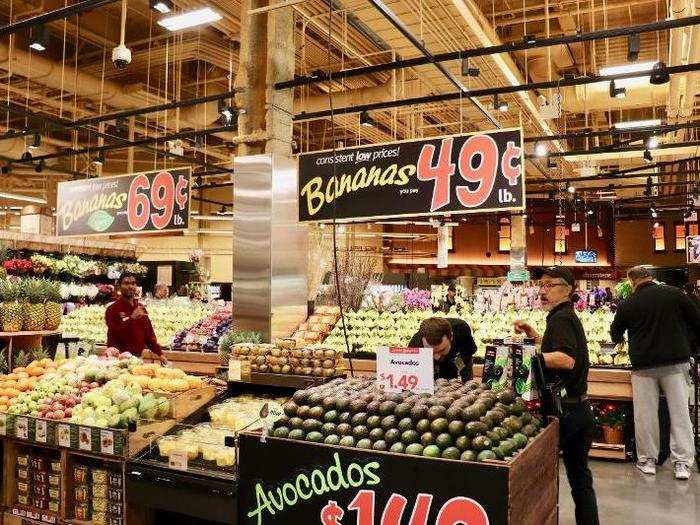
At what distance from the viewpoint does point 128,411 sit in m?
3.66

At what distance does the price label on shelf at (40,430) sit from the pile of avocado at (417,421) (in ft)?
5.69

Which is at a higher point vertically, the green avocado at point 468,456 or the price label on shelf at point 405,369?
the price label on shelf at point 405,369

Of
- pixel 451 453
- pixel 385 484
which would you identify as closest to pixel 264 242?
pixel 385 484

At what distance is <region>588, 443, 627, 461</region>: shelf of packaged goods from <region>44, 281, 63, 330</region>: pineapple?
5.39m

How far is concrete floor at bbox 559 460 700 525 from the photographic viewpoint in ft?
15.3

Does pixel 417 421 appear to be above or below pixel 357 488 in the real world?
above

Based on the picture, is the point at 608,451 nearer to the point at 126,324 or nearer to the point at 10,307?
the point at 126,324

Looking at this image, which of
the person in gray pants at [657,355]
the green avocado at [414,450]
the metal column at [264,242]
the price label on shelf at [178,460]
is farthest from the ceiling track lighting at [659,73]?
the price label on shelf at [178,460]

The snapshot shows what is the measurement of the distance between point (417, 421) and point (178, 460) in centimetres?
143

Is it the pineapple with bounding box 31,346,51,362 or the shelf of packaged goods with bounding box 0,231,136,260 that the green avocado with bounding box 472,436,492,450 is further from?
the shelf of packaged goods with bounding box 0,231,136,260

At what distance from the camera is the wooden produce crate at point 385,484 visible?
2461 millimetres

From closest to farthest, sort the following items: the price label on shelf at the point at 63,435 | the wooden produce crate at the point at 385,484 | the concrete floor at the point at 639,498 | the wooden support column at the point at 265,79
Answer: the wooden produce crate at the point at 385,484 < the price label on shelf at the point at 63,435 < the concrete floor at the point at 639,498 < the wooden support column at the point at 265,79

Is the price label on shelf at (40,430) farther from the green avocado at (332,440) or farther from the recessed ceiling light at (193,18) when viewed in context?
the recessed ceiling light at (193,18)

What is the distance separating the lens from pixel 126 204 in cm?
712
